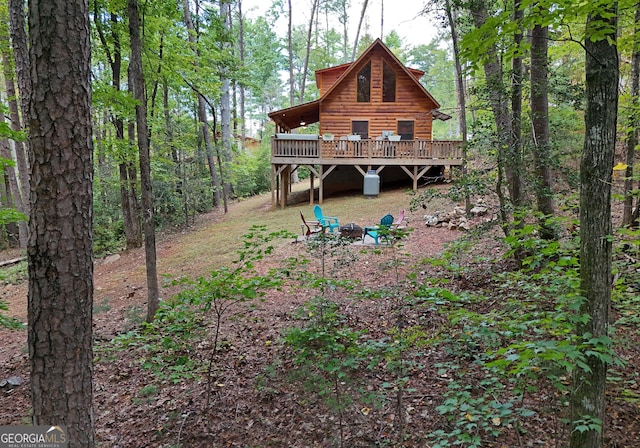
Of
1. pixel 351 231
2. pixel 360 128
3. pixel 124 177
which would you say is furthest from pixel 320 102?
pixel 351 231

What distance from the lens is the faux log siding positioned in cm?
1652

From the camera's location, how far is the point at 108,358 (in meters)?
4.31

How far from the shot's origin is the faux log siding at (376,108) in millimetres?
16516

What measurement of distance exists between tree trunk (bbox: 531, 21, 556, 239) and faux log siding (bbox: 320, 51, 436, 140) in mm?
12066

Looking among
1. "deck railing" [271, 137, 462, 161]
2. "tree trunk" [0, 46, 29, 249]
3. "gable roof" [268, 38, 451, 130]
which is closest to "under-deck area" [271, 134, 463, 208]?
"deck railing" [271, 137, 462, 161]

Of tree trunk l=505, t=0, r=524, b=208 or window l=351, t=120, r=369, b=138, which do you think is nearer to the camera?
tree trunk l=505, t=0, r=524, b=208

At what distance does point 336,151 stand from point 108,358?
39.5 ft

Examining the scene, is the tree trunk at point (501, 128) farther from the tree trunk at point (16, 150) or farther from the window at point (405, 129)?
the window at point (405, 129)

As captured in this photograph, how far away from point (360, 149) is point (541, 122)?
10208mm

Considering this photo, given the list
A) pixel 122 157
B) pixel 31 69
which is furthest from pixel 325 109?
pixel 31 69

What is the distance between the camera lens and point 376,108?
16703mm

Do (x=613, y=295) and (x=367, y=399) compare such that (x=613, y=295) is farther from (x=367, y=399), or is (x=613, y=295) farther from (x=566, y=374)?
(x=367, y=399)

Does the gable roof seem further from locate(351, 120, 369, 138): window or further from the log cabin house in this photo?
locate(351, 120, 369, 138): window

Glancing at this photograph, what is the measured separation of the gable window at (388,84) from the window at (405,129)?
3.82 feet
